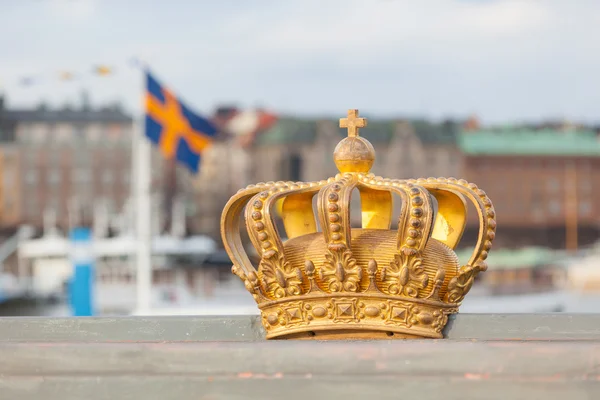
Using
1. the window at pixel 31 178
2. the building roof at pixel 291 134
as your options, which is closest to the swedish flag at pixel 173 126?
the building roof at pixel 291 134


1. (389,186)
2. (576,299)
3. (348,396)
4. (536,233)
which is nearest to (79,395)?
(348,396)

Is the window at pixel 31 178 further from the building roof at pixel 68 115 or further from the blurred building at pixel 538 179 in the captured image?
the blurred building at pixel 538 179

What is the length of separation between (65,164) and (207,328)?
93835 millimetres

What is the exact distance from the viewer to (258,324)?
13.8 feet

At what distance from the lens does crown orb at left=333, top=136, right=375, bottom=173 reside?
4.25 metres

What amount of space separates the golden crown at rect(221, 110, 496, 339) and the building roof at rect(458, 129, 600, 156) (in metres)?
97.3

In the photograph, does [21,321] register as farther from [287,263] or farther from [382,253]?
[382,253]

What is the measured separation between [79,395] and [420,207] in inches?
55.9

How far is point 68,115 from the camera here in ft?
315

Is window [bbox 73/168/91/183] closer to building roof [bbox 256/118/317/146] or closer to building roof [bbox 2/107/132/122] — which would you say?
building roof [bbox 2/107/132/122]

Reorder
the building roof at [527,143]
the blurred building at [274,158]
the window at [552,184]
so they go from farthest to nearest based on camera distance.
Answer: the window at [552,184], the building roof at [527,143], the blurred building at [274,158]

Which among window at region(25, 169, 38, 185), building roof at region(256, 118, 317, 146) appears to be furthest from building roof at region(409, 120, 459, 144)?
window at region(25, 169, 38, 185)

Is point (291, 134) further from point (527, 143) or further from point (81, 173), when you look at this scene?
point (527, 143)

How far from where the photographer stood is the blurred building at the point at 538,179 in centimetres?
10231
